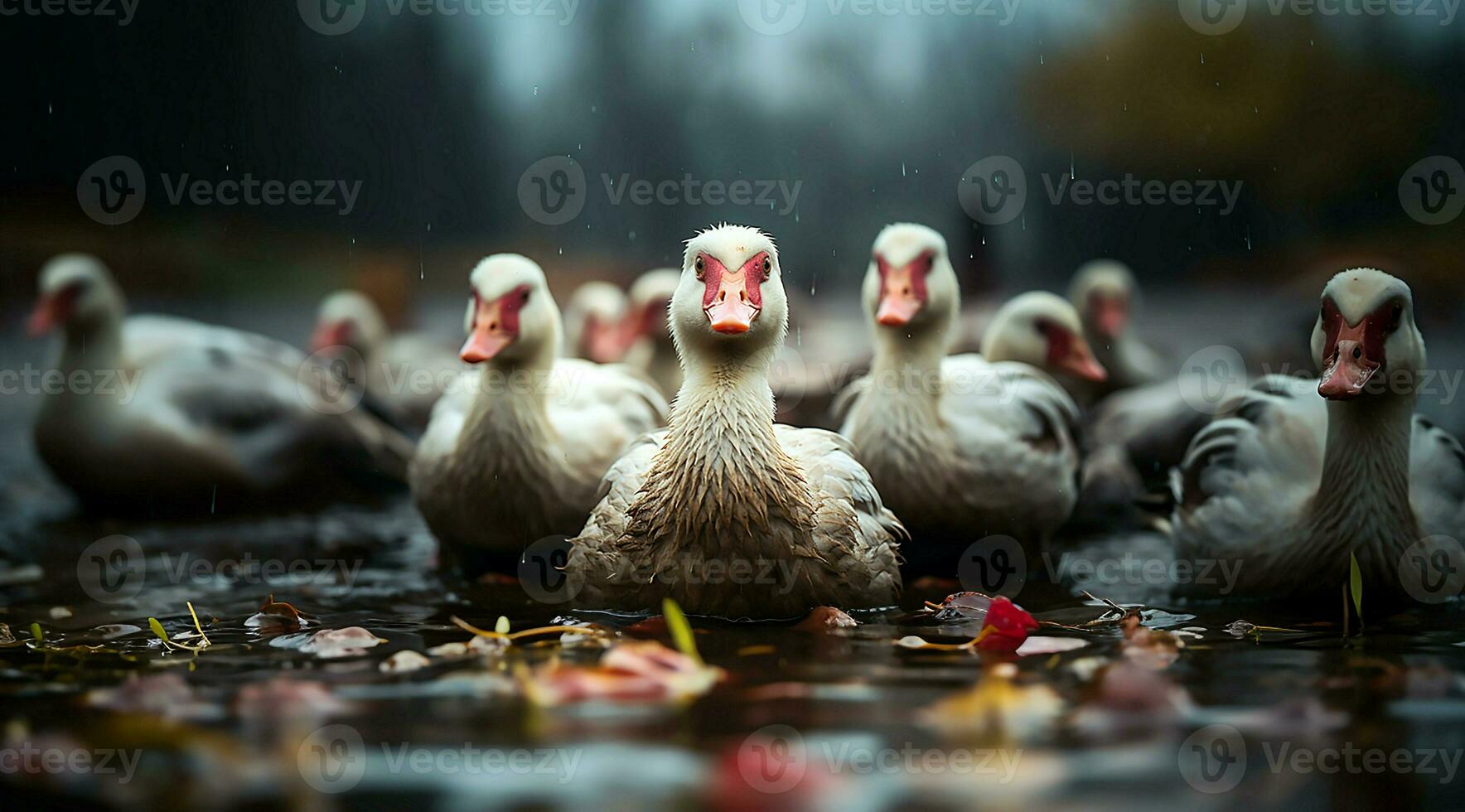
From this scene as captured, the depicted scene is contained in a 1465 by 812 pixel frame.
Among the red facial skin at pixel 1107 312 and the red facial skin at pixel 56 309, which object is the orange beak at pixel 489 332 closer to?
the red facial skin at pixel 56 309

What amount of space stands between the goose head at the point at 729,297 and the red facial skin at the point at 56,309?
4.27 meters

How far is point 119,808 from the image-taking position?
2.41 m

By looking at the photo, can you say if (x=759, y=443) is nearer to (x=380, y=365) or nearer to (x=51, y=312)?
(x=51, y=312)

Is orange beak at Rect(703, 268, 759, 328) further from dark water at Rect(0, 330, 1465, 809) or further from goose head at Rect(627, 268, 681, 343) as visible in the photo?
goose head at Rect(627, 268, 681, 343)

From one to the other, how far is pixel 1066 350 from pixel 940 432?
62.3 inches

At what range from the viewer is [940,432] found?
4.98 meters

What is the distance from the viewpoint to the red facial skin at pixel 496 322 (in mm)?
4672

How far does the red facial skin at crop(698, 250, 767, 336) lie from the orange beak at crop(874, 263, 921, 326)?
104cm

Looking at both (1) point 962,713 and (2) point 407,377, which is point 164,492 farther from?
(1) point 962,713

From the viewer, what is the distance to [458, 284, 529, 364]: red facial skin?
4672 mm

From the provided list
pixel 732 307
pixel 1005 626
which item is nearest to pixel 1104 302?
pixel 1005 626

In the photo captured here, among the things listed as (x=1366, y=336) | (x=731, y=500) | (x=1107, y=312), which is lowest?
(x=731, y=500)

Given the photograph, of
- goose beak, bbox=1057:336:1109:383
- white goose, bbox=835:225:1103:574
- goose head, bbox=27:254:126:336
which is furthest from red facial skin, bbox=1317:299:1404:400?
goose head, bbox=27:254:126:336

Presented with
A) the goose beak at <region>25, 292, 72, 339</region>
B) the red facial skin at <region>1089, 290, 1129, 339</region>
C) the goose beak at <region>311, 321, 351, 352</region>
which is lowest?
the goose beak at <region>25, 292, 72, 339</region>
